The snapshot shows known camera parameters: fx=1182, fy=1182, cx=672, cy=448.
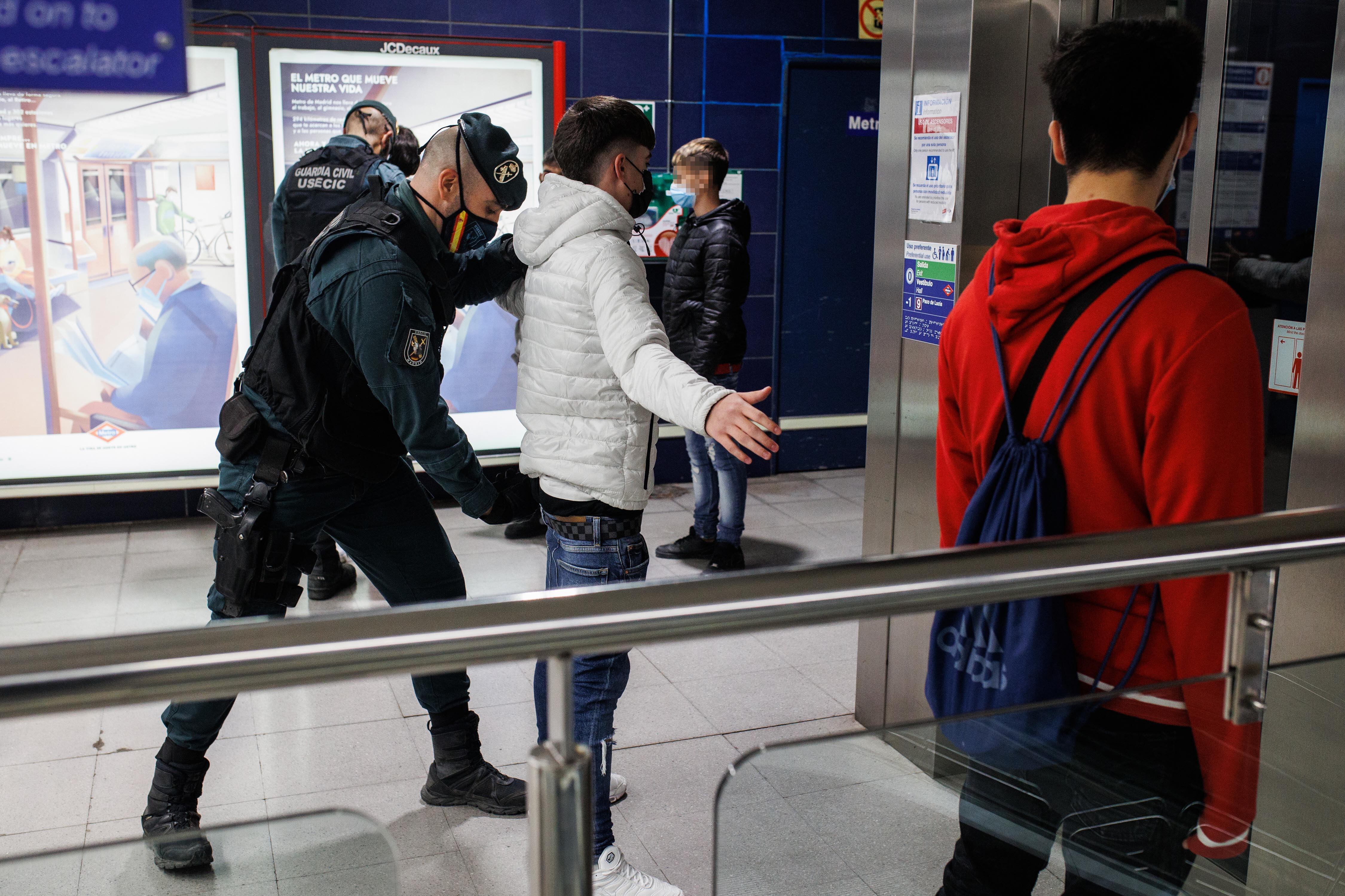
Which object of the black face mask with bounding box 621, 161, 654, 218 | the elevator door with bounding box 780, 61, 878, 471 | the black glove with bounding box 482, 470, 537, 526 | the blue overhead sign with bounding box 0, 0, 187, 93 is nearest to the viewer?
the blue overhead sign with bounding box 0, 0, 187, 93

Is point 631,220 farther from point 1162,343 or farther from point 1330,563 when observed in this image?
point 1330,563

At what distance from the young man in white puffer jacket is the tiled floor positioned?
363mm

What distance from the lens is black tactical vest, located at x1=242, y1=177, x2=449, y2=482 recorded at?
8.51 ft

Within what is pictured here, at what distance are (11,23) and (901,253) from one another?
2162 mm

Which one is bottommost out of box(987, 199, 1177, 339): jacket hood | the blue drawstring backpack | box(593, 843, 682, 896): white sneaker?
box(593, 843, 682, 896): white sneaker

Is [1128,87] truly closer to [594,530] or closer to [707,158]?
[594,530]

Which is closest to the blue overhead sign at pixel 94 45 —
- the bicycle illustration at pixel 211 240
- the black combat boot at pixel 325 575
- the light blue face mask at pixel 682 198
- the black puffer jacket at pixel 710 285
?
the black combat boot at pixel 325 575

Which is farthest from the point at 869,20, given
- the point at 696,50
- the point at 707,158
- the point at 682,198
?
the point at 707,158

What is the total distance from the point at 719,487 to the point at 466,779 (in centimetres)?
253

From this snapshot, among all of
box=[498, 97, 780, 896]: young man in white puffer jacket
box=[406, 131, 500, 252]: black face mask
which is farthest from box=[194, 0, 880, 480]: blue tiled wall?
box=[498, 97, 780, 896]: young man in white puffer jacket

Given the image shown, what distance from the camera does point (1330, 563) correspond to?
2.28 metres

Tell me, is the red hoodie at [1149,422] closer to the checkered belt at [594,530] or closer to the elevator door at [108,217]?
the checkered belt at [594,530]

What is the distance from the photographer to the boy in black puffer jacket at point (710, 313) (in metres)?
4.91

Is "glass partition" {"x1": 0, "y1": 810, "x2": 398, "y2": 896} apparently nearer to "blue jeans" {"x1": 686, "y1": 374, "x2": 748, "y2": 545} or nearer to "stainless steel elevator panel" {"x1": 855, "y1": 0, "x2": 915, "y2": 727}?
"stainless steel elevator panel" {"x1": 855, "y1": 0, "x2": 915, "y2": 727}
